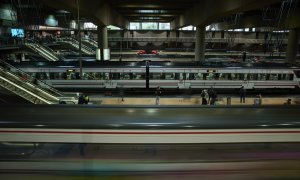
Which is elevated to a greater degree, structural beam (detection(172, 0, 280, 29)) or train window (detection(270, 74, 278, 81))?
structural beam (detection(172, 0, 280, 29))

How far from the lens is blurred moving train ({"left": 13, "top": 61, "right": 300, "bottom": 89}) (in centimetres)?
2144

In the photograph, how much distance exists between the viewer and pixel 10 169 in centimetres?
423

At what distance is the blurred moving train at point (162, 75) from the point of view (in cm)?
2144

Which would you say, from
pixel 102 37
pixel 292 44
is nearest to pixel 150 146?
pixel 102 37

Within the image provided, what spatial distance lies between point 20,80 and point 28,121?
1173 centimetres

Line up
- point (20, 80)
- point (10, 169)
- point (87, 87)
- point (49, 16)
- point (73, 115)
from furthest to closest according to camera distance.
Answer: point (49, 16)
point (87, 87)
point (20, 80)
point (73, 115)
point (10, 169)

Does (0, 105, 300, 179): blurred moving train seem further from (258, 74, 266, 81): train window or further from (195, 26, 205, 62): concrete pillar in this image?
(195, 26, 205, 62): concrete pillar

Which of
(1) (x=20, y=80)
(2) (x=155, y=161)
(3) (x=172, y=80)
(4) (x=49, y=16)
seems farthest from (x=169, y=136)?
(4) (x=49, y=16)

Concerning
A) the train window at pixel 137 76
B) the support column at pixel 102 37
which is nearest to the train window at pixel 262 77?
the train window at pixel 137 76

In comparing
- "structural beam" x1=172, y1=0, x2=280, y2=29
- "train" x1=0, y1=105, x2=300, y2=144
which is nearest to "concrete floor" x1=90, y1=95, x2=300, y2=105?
"structural beam" x1=172, y1=0, x2=280, y2=29

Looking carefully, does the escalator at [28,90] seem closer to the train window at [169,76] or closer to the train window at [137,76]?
the train window at [137,76]

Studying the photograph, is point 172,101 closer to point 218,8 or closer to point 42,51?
point 218,8

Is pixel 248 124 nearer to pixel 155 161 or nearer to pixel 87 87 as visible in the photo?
pixel 155 161

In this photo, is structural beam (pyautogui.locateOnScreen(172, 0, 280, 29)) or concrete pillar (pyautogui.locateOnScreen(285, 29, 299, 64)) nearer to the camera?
structural beam (pyautogui.locateOnScreen(172, 0, 280, 29))
